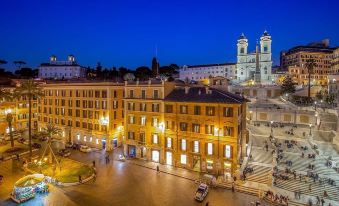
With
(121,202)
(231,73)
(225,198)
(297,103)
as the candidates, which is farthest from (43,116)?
(231,73)

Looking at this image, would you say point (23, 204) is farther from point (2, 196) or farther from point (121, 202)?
point (121, 202)

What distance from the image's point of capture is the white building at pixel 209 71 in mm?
158750

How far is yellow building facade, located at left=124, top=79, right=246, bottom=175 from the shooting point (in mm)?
40000

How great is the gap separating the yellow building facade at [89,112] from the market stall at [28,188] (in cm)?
2142

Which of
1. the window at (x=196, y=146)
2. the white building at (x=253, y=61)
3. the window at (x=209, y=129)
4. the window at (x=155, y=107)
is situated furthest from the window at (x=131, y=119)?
the white building at (x=253, y=61)

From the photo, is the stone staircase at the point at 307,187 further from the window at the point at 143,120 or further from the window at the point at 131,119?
the window at the point at 131,119

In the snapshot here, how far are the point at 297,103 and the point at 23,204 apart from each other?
2990 inches

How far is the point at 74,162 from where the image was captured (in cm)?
4603

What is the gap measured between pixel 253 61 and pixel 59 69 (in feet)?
436

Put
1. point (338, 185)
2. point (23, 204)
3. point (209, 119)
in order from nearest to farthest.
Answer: point (23, 204)
point (338, 185)
point (209, 119)

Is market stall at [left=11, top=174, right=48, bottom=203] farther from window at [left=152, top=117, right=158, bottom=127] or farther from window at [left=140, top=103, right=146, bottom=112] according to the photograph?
window at [left=140, top=103, right=146, bottom=112]

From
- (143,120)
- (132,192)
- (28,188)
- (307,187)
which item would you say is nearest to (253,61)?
(143,120)

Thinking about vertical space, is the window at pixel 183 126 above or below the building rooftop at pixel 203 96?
below

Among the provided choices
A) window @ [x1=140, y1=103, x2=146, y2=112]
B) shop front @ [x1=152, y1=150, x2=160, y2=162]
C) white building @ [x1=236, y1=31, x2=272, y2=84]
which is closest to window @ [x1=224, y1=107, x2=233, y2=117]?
shop front @ [x1=152, y1=150, x2=160, y2=162]
